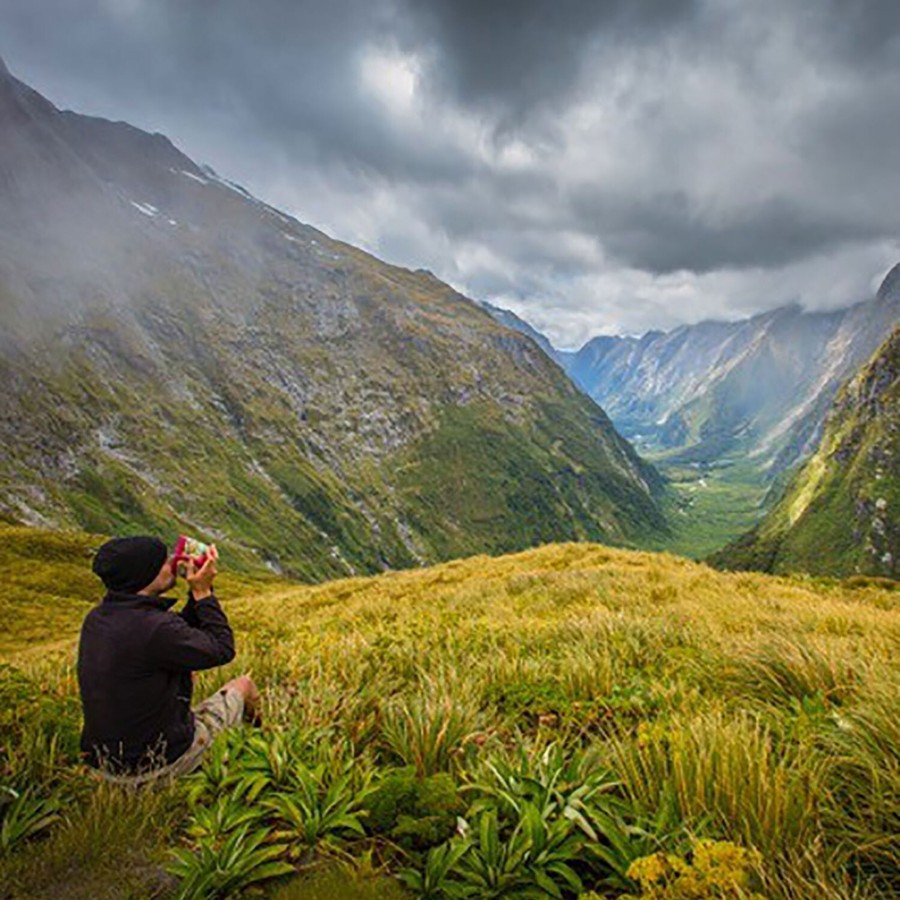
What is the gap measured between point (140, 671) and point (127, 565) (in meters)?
1.01

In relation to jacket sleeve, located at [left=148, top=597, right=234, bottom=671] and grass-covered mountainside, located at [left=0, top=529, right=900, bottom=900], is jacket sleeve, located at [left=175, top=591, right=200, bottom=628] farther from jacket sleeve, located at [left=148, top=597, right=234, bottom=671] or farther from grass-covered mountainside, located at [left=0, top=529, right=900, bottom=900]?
grass-covered mountainside, located at [left=0, top=529, right=900, bottom=900]

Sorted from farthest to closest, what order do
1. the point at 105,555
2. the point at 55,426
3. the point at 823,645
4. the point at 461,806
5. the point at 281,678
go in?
1. the point at 55,426
2. the point at 281,678
3. the point at 823,645
4. the point at 105,555
5. the point at 461,806

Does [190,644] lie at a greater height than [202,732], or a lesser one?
greater

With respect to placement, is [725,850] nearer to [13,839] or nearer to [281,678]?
[13,839]

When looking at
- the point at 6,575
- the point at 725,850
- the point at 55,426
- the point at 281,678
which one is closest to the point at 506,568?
the point at 281,678

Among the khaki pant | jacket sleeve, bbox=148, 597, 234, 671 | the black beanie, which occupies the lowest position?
the khaki pant

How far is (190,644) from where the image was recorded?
219 inches

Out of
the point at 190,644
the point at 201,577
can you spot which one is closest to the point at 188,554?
the point at 201,577

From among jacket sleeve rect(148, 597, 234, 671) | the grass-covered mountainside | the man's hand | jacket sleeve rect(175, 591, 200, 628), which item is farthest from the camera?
the grass-covered mountainside

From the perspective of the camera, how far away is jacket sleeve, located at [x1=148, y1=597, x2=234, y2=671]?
549 cm

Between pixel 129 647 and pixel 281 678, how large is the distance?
7.92ft

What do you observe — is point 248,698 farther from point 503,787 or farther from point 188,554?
point 503,787

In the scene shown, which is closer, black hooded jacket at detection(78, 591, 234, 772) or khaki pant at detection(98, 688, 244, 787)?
khaki pant at detection(98, 688, 244, 787)

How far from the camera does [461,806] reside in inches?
158
